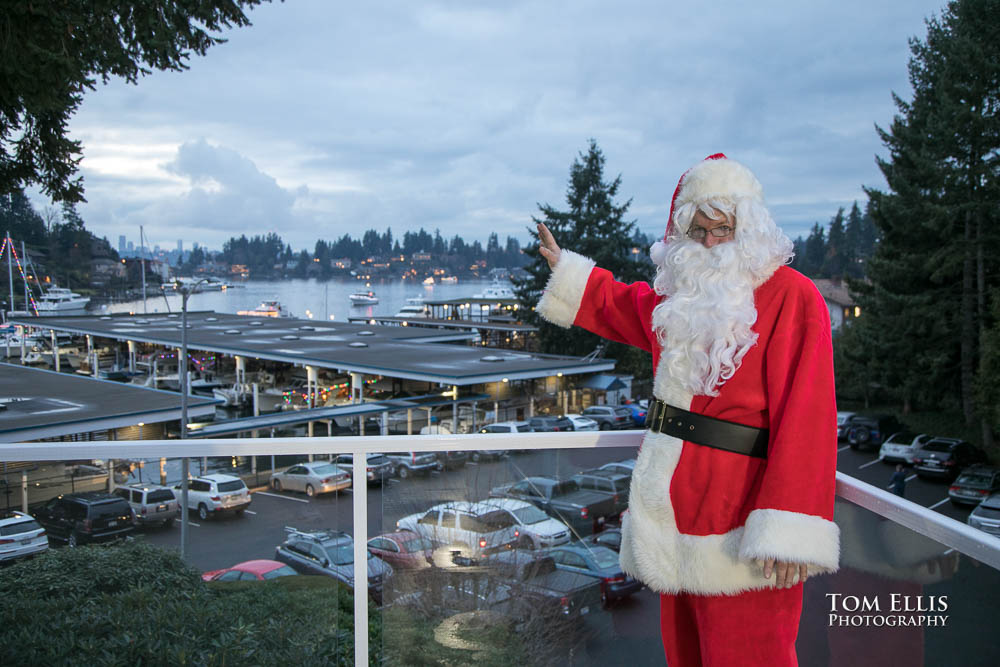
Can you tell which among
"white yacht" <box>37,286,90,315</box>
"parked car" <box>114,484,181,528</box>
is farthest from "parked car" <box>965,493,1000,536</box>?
"white yacht" <box>37,286,90,315</box>

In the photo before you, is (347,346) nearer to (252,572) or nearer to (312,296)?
(252,572)

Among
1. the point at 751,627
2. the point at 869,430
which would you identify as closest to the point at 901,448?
the point at 869,430

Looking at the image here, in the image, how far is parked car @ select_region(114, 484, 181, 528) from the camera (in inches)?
59.9

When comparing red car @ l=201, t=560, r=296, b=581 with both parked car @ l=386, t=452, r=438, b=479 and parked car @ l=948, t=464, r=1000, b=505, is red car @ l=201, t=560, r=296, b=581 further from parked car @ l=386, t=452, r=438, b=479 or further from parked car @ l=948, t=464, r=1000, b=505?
parked car @ l=948, t=464, r=1000, b=505

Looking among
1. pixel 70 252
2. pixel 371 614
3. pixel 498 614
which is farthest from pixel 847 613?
pixel 70 252

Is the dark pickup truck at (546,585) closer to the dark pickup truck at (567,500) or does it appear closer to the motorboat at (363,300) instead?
the dark pickup truck at (567,500)

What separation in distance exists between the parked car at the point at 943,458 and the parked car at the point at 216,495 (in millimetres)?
17636

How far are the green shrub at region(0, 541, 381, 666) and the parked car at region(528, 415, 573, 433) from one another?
53.1 ft

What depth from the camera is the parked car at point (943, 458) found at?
51.2 ft

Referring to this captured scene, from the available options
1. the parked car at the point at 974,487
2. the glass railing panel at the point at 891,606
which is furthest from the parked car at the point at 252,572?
the parked car at the point at 974,487

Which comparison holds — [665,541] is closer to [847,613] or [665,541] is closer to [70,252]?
[847,613]

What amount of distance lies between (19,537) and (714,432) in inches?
59.3

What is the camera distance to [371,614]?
1596mm

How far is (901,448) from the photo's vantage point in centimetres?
1692
